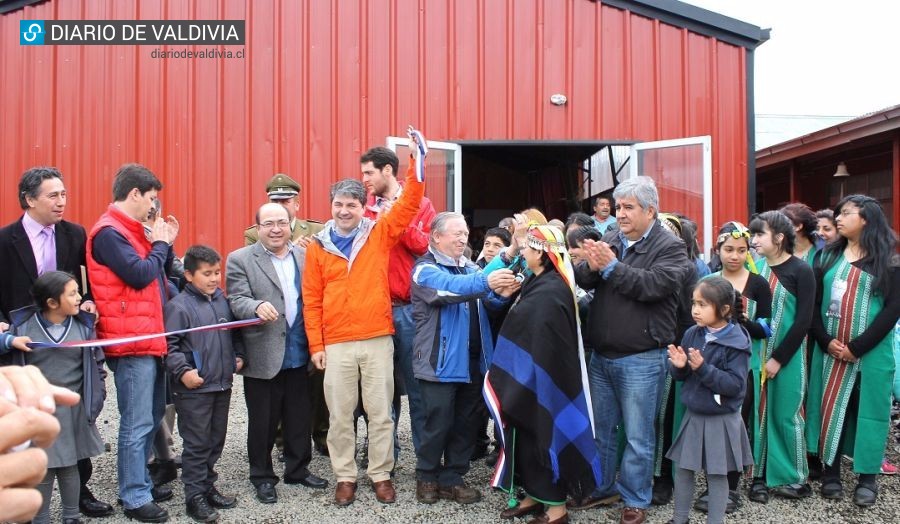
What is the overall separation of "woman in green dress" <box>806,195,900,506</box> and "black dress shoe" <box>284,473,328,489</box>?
2984mm

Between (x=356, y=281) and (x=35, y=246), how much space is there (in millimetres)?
1711

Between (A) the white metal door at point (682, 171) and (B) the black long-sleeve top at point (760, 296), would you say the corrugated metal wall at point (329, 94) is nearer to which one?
(A) the white metal door at point (682, 171)

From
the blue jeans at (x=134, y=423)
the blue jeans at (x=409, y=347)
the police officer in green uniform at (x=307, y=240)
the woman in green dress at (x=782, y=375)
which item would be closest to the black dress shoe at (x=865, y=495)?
the woman in green dress at (x=782, y=375)

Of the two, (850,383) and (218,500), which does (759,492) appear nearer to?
(850,383)

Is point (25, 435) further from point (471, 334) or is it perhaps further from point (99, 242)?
point (471, 334)

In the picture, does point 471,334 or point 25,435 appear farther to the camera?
point 471,334

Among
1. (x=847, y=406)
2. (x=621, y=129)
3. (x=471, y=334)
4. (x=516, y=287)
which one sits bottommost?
(x=847, y=406)

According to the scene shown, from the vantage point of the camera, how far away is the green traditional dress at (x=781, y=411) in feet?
13.2

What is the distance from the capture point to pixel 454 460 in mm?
4027

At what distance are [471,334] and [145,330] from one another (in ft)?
5.90

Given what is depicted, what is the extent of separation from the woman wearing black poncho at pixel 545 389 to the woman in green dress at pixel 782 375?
125cm

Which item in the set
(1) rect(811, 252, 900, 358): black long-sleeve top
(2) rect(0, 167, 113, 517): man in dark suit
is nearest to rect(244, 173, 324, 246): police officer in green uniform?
(2) rect(0, 167, 113, 517): man in dark suit

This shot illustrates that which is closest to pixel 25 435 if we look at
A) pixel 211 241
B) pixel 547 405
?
pixel 547 405
